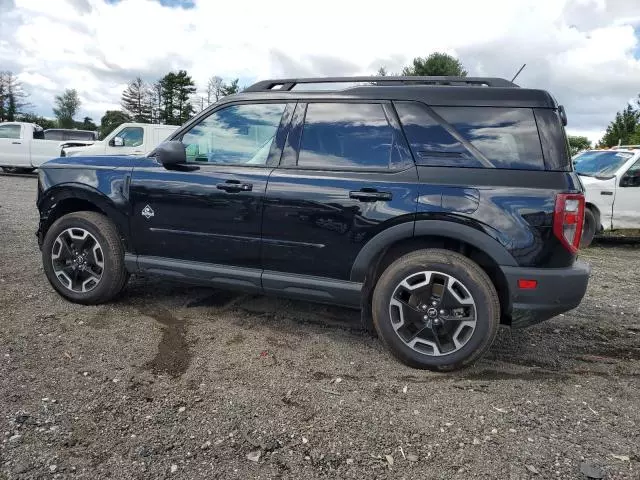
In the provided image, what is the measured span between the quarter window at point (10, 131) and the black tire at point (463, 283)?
1859cm

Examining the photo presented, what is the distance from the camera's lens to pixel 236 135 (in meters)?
3.87

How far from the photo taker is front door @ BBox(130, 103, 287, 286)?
12.0 feet

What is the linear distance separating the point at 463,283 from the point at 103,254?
9.49 feet

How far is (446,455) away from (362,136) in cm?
210

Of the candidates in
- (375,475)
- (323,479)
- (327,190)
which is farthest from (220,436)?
(327,190)

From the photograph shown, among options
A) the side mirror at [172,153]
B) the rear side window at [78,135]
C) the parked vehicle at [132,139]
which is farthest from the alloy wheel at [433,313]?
the rear side window at [78,135]

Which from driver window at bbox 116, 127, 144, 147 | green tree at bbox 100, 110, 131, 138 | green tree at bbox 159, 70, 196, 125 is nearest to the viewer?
driver window at bbox 116, 127, 144, 147

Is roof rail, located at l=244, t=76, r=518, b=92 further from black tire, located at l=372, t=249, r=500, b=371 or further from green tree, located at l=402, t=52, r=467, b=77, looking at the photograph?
green tree, located at l=402, t=52, r=467, b=77

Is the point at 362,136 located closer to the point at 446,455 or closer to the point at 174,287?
the point at 446,455

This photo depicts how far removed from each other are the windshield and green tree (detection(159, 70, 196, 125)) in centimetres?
6353

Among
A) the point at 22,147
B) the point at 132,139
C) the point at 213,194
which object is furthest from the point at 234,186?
the point at 22,147

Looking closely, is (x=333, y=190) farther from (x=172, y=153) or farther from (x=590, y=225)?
(x=590, y=225)

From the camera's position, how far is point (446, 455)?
94.6 inches

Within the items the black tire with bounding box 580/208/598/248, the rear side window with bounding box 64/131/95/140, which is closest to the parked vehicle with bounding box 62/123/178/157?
the rear side window with bounding box 64/131/95/140
